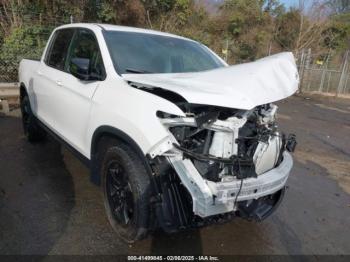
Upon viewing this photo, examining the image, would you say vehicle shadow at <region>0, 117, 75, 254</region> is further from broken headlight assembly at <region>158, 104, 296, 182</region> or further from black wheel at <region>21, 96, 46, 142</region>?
broken headlight assembly at <region>158, 104, 296, 182</region>

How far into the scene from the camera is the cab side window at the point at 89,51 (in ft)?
11.8

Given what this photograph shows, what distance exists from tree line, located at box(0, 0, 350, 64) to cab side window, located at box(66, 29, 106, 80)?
6932mm

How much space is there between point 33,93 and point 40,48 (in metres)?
6.28

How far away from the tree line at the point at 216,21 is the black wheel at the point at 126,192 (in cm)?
849

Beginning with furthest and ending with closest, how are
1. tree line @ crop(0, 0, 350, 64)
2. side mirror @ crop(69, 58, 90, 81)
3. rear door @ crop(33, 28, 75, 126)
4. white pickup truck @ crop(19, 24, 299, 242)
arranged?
tree line @ crop(0, 0, 350, 64) < rear door @ crop(33, 28, 75, 126) < side mirror @ crop(69, 58, 90, 81) < white pickup truck @ crop(19, 24, 299, 242)

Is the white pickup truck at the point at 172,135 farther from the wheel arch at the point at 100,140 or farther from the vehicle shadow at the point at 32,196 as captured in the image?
the vehicle shadow at the point at 32,196

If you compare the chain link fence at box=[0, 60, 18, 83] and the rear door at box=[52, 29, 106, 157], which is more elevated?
the rear door at box=[52, 29, 106, 157]

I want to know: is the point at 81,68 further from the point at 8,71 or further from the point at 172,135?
the point at 8,71

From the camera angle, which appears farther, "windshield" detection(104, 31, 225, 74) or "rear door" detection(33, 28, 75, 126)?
"rear door" detection(33, 28, 75, 126)

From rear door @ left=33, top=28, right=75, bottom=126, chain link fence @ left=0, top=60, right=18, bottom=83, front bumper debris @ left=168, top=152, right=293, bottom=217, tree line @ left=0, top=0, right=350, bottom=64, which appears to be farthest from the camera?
tree line @ left=0, top=0, right=350, bottom=64

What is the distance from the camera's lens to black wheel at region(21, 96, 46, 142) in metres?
5.62

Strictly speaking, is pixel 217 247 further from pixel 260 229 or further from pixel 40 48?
pixel 40 48

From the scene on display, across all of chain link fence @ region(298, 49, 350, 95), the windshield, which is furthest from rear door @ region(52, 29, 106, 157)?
chain link fence @ region(298, 49, 350, 95)

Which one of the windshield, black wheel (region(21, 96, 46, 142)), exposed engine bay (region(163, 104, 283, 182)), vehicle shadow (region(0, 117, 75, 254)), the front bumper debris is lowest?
vehicle shadow (region(0, 117, 75, 254))
